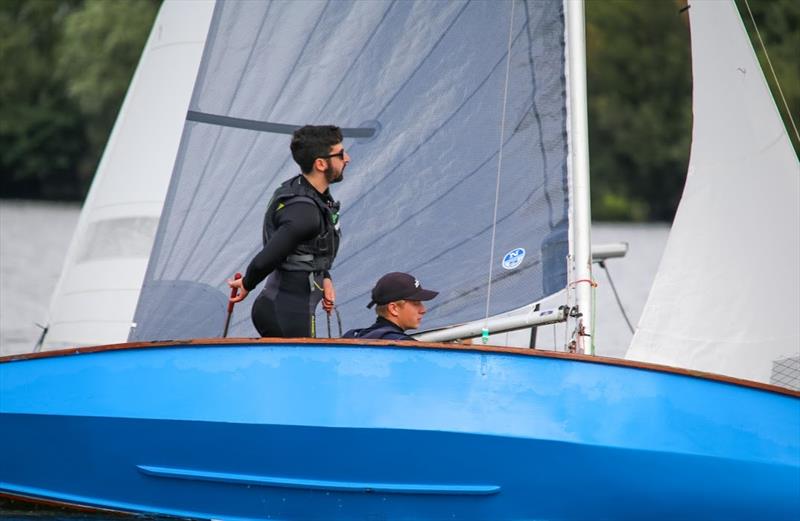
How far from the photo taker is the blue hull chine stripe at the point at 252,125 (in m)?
5.12

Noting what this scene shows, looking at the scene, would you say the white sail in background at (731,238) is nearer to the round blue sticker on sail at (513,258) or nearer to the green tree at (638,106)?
the round blue sticker on sail at (513,258)

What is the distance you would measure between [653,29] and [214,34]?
84.2ft

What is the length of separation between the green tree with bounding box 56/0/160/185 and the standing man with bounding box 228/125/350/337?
79.3 ft

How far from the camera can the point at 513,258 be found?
15.3 ft

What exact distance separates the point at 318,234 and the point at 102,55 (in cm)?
2498

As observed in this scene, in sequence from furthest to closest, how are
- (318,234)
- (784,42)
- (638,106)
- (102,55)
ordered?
(638,106)
(102,55)
(784,42)
(318,234)

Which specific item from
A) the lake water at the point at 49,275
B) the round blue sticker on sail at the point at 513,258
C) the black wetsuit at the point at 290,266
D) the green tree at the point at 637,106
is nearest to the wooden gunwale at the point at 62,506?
the black wetsuit at the point at 290,266

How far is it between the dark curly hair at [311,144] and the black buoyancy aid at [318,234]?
71 millimetres

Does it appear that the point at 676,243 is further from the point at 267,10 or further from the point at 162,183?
the point at 162,183

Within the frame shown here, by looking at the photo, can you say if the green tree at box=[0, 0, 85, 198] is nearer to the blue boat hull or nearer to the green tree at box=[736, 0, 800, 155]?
the green tree at box=[736, 0, 800, 155]

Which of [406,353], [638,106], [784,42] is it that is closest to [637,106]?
[638,106]

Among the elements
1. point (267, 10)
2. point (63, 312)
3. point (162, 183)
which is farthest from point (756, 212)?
point (63, 312)

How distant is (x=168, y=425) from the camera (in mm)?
4039

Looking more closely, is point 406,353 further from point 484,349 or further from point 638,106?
Result: point 638,106
